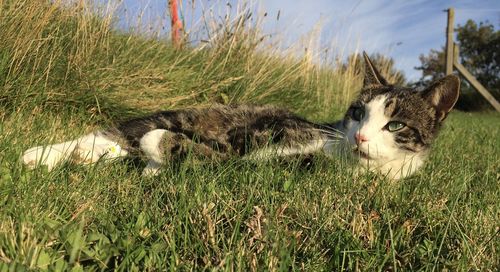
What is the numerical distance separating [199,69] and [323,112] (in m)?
1.78

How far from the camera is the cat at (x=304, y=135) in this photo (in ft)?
6.47

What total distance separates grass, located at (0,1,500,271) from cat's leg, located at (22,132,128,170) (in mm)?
70

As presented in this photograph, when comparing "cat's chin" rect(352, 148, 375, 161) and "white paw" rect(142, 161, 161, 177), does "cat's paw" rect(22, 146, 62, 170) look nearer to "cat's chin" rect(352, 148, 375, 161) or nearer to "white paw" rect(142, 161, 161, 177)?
"white paw" rect(142, 161, 161, 177)

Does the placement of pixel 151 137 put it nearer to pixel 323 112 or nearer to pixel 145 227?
pixel 145 227

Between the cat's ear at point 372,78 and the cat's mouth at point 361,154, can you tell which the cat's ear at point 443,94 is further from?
the cat's mouth at point 361,154

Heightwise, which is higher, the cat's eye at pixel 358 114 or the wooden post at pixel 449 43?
the wooden post at pixel 449 43

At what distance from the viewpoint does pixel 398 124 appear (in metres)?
2.05

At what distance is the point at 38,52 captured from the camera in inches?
105

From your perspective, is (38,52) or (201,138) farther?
(38,52)

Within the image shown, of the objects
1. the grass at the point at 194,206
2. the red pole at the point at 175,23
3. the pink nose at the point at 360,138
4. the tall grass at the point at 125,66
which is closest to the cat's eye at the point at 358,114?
the pink nose at the point at 360,138

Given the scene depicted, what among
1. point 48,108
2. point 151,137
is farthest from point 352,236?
point 48,108

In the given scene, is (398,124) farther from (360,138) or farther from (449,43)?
(449,43)

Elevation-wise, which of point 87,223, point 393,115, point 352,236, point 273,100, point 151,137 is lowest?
point 87,223

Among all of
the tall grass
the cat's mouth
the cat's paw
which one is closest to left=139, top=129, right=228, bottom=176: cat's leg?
the cat's paw
